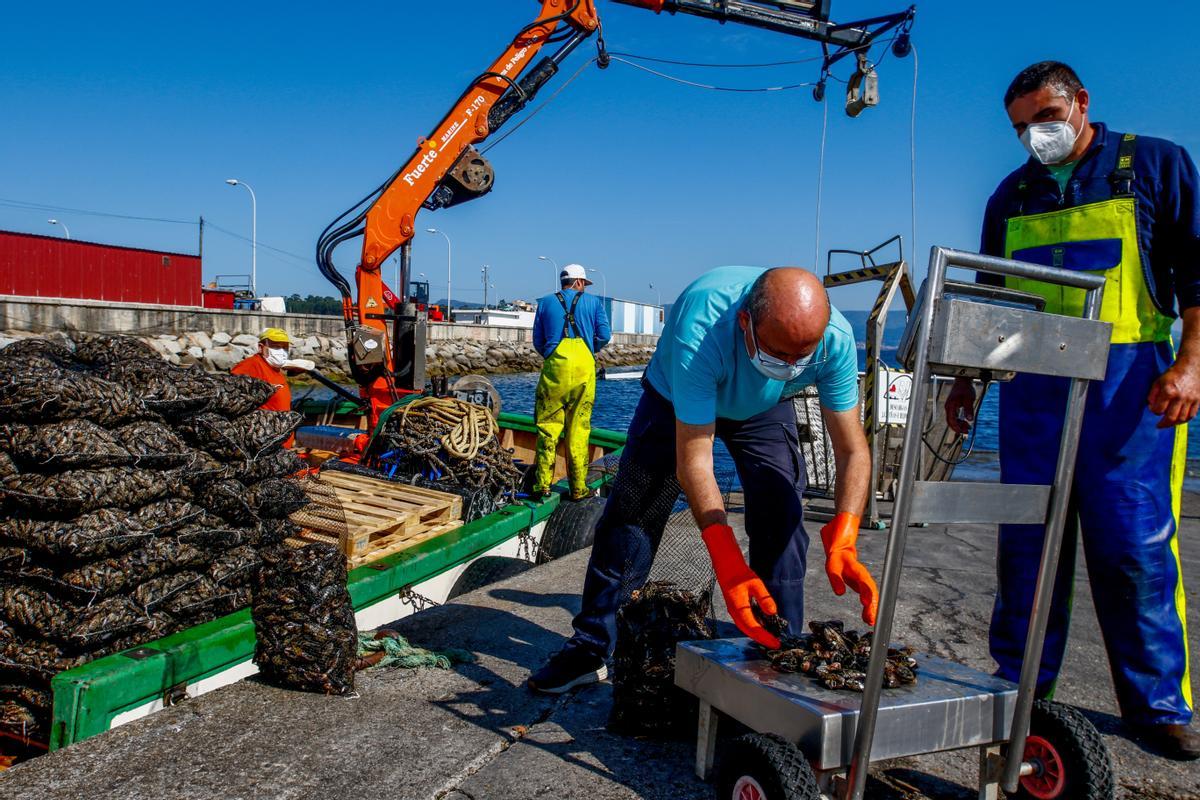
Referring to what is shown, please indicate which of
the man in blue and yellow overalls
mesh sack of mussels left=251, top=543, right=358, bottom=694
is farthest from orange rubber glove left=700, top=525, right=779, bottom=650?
mesh sack of mussels left=251, top=543, right=358, bottom=694

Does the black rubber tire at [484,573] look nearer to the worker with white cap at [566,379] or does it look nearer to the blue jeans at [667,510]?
the worker with white cap at [566,379]

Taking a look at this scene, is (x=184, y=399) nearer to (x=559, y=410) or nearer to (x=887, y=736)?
(x=887, y=736)

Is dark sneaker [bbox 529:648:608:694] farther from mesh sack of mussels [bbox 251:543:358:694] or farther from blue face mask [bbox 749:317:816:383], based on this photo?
blue face mask [bbox 749:317:816:383]

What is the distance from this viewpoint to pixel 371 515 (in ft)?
18.1

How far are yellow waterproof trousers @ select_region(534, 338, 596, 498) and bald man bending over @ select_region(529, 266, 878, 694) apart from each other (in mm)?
4018

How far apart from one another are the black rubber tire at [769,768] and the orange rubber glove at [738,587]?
36cm

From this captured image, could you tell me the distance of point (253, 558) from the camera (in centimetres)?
415

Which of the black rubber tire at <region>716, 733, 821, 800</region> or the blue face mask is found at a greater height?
the blue face mask

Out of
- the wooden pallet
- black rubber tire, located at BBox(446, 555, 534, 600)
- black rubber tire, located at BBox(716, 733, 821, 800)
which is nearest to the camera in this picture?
black rubber tire, located at BBox(716, 733, 821, 800)

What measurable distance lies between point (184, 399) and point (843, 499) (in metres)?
2.94

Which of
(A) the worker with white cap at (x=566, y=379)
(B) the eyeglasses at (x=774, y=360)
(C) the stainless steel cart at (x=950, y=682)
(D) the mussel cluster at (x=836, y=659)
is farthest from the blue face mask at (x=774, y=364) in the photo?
(A) the worker with white cap at (x=566, y=379)

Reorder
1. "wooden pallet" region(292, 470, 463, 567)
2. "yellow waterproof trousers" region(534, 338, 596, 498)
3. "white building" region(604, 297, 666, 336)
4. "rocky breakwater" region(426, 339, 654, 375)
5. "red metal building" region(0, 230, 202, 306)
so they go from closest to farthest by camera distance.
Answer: "wooden pallet" region(292, 470, 463, 567) → "yellow waterproof trousers" region(534, 338, 596, 498) → "red metal building" region(0, 230, 202, 306) → "rocky breakwater" region(426, 339, 654, 375) → "white building" region(604, 297, 666, 336)

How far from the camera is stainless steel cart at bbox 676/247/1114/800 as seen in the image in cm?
200

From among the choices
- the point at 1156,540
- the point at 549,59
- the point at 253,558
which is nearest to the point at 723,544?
the point at 1156,540
